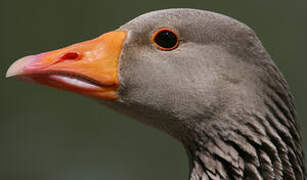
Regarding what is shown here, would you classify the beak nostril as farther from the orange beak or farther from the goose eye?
the goose eye

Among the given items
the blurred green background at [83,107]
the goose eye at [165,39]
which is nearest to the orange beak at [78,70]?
the goose eye at [165,39]

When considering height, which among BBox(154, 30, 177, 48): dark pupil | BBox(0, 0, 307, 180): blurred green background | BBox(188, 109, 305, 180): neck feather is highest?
BBox(0, 0, 307, 180): blurred green background

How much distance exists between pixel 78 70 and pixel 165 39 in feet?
1.85

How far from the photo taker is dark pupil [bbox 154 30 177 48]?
279 cm

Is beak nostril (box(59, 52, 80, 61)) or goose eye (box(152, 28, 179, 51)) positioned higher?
goose eye (box(152, 28, 179, 51))

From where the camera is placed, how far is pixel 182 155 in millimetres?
8438

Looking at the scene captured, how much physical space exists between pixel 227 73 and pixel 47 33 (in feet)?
18.4

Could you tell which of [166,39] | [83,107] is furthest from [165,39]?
[83,107]

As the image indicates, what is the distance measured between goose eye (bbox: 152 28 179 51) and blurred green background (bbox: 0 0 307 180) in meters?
4.50

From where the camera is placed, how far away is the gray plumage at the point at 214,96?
8.82ft

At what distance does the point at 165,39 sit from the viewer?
9.14 feet

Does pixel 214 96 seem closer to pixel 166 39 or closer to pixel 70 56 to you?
pixel 166 39

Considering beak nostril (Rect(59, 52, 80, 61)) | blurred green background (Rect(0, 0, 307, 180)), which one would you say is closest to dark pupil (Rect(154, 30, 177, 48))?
beak nostril (Rect(59, 52, 80, 61))

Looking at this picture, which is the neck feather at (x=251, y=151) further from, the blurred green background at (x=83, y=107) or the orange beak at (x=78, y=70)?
the blurred green background at (x=83, y=107)
